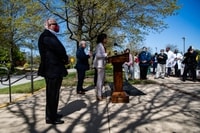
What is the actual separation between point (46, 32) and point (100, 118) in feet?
6.65

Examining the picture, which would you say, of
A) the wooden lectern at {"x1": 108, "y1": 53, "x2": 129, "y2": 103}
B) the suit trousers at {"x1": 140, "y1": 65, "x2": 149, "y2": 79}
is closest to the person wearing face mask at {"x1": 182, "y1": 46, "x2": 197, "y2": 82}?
the suit trousers at {"x1": 140, "y1": 65, "x2": 149, "y2": 79}

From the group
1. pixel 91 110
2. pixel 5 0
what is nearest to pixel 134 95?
pixel 91 110

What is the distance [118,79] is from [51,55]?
3.07 meters

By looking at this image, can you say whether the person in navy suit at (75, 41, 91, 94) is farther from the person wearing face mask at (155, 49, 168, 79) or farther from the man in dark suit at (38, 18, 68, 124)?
the person wearing face mask at (155, 49, 168, 79)

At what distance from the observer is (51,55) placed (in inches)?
243

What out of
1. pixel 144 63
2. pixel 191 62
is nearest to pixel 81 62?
pixel 191 62

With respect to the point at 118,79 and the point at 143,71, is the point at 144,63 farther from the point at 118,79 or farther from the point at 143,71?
the point at 118,79

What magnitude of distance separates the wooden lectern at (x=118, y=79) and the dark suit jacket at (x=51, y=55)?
253cm

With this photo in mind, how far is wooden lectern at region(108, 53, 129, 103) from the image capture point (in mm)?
8430

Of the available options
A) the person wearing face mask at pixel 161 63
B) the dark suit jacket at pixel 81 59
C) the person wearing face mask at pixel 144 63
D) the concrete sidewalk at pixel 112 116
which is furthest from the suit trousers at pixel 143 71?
the concrete sidewalk at pixel 112 116

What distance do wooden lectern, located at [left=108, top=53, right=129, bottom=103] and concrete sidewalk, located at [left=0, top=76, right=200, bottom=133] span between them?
0.20 metres

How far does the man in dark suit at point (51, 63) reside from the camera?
612cm

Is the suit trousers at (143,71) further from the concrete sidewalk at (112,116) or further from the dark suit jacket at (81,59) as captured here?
the concrete sidewalk at (112,116)

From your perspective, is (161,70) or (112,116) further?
(161,70)
